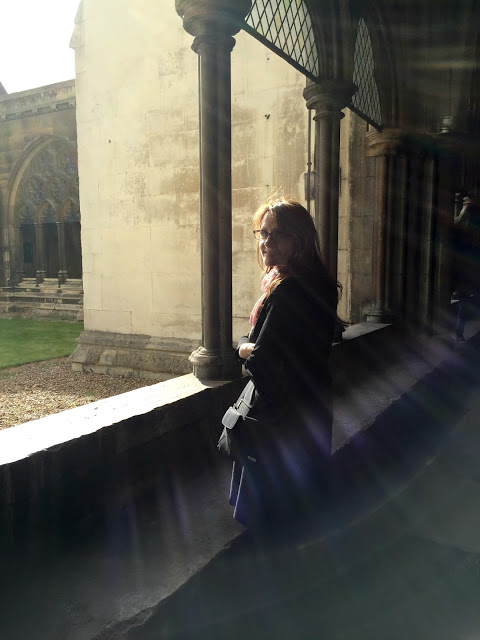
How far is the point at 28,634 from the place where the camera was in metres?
1.36

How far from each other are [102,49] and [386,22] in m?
4.90

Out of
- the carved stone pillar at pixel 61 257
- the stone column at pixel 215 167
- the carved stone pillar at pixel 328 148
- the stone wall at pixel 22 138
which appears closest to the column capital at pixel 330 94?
the carved stone pillar at pixel 328 148

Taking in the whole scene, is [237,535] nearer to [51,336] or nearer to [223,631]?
[223,631]

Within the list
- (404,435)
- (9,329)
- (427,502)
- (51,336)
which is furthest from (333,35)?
(9,329)

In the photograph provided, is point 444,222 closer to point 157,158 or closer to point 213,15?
point 157,158

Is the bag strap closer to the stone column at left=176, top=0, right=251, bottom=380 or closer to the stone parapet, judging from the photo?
the stone column at left=176, top=0, right=251, bottom=380

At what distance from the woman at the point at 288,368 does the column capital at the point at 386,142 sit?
397cm

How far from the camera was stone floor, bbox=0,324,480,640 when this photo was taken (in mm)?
1465

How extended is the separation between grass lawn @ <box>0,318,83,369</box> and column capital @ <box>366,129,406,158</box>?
6.04 meters

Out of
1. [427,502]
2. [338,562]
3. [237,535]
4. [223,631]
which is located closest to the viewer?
[223,631]

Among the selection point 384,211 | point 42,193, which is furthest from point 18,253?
point 384,211

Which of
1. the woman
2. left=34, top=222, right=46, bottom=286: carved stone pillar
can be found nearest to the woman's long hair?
the woman

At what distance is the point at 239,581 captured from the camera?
1720mm

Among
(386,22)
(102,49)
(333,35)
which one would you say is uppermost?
(102,49)
